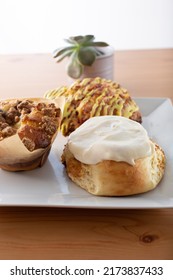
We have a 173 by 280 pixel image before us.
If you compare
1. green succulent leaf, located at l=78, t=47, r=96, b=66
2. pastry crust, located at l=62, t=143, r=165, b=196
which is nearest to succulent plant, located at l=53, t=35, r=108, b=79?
green succulent leaf, located at l=78, t=47, r=96, b=66

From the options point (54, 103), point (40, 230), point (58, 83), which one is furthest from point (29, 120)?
point (58, 83)

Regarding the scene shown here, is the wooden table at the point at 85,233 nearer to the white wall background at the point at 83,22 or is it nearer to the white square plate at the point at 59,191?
the white square plate at the point at 59,191

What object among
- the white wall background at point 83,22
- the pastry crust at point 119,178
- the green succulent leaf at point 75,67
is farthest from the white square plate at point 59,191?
the white wall background at point 83,22

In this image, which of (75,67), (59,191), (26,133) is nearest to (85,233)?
(59,191)

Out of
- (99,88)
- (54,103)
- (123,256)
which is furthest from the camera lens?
(99,88)

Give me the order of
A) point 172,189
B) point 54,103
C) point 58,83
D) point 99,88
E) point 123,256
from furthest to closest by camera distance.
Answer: point 58,83
point 99,88
point 54,103
point 172,189
point 123,256

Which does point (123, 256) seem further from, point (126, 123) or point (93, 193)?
point (126, 123)
